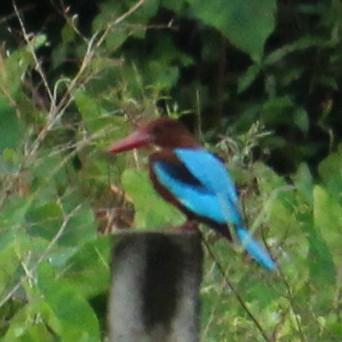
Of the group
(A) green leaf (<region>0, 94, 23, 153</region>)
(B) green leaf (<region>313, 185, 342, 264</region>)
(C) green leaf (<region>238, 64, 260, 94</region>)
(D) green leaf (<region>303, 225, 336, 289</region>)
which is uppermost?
(B) green leaf (<region>313, 185, 342, 264</region>)

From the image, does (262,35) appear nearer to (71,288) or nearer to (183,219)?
(183,219)

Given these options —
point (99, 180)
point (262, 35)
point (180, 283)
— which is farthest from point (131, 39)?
point (180, 283)

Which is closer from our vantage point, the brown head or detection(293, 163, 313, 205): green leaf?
the brown head

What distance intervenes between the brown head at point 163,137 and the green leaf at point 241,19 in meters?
1.37

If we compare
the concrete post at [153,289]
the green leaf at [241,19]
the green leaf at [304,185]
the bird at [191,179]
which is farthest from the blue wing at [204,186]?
the green leaf at [241,19]

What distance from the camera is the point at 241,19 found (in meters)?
4.95

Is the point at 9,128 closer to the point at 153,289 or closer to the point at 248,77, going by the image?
the point at 248,77

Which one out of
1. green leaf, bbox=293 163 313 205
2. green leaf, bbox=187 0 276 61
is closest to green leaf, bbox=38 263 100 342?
green leaf, bbox=293 163 313 205

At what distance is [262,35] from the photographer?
197 inches

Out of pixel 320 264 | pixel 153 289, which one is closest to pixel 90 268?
pixel 320 264

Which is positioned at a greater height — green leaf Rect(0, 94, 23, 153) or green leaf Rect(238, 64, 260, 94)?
green leaf Rect(0, 94, 23, 153)

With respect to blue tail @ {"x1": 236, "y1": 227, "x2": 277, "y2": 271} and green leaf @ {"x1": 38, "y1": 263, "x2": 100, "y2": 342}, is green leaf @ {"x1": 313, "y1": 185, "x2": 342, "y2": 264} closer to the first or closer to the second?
blue tail @ {"x1": 236, "y1": 227, "x2": 277, "y2": 271}

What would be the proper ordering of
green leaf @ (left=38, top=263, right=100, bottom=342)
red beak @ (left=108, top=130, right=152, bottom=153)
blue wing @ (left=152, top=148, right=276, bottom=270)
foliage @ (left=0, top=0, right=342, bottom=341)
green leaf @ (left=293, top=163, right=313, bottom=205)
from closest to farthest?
green leaf @ (left=38, top=263, right=100, bottom=342), foliage @ (left=0, top=0, right=342, bottom=341), blue wing @ (left=152, top=148, right=276, bottom=270), red beak @ (left=108, top=130, right=152, bottom=153), green leaf @ (left=293, top=163, right=313, bottom=205)

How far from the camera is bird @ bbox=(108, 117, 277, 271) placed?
3314 mm
